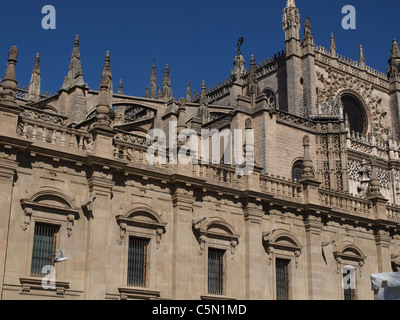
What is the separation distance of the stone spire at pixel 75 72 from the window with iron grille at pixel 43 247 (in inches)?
766

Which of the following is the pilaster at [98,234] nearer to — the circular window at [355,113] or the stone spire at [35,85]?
the stone spire at [35,85]

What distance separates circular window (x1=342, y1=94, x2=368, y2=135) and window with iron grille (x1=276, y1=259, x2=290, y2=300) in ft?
94.3

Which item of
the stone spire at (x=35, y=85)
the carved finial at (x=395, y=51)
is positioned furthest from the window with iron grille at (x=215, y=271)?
the carved finial at (x=395, y=51)

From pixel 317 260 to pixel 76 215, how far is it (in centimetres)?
1048

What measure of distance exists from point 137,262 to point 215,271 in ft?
10.7

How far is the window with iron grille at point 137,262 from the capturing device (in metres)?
20.1

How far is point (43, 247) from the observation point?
1839 cm

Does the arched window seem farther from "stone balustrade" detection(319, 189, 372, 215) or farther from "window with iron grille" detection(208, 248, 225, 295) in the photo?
"window with iron grille" detection(208, 248, 225, 295)

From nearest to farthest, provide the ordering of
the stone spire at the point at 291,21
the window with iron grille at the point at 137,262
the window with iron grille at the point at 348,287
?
1. the window with iron grille at the point at 137,262
2. the window with iron grille at the point at 348,287
3. the stone spire at the point at 291,21

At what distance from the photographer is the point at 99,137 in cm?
1991

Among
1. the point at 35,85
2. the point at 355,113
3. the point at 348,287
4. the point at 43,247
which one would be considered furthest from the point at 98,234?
the point at 355,113

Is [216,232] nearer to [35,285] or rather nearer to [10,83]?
[35,285]
